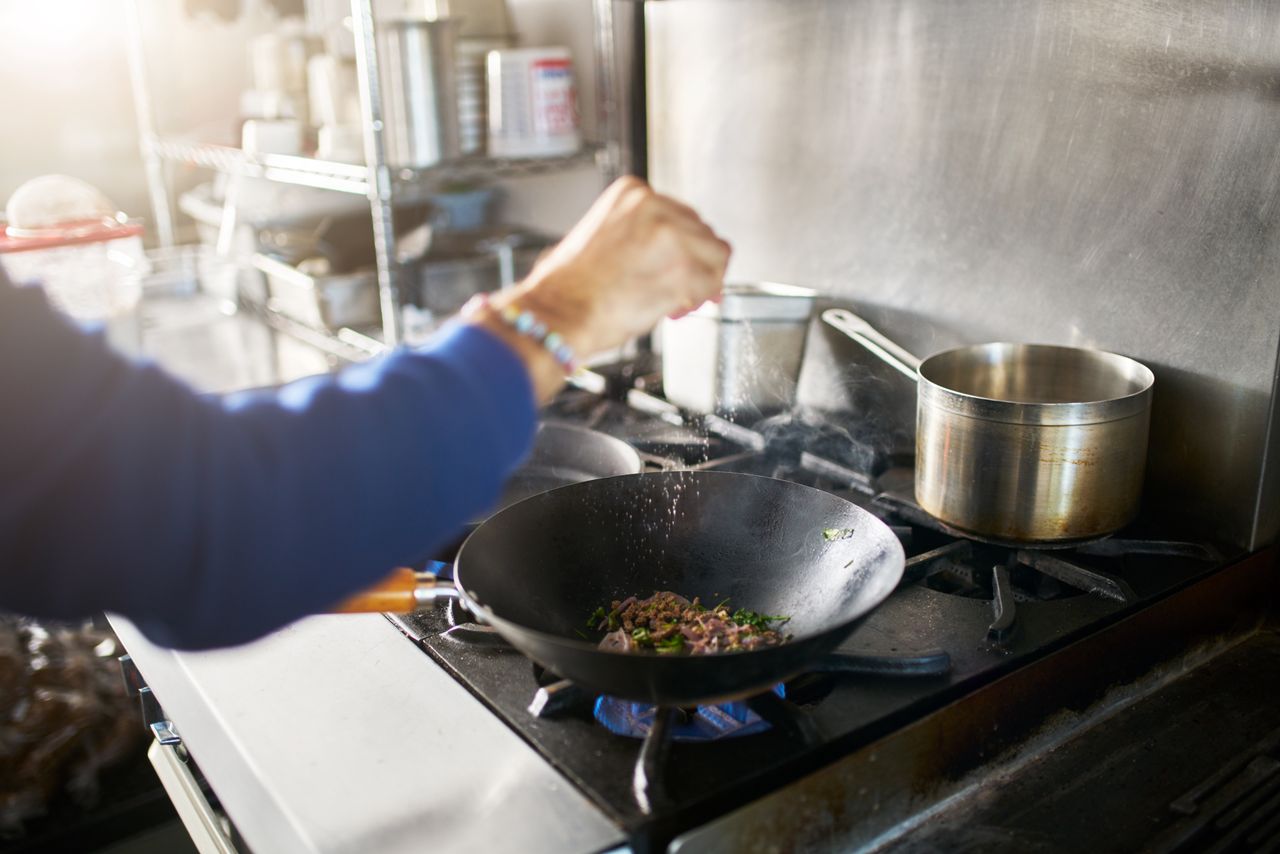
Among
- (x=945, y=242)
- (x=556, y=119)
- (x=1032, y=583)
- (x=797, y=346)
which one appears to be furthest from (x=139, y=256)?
(x=1032, y=583)

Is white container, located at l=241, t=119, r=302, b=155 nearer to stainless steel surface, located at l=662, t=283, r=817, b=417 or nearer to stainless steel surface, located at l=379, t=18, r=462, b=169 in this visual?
stainless steel surface, located at l=379, t=18, r=462, b=169

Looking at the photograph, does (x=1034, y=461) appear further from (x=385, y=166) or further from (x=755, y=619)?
(x=385, y=166)

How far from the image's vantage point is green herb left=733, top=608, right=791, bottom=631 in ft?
2.72

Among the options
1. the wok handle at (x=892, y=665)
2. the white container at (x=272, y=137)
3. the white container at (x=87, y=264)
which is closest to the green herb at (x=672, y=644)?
the wok handle at (x=892, y=665)

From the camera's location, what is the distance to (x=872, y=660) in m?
0.76

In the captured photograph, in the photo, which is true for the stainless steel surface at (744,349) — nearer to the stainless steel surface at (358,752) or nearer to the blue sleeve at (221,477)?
the stainless steel surface at (358,752)

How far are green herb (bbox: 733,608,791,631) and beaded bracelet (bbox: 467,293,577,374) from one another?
1.06ft

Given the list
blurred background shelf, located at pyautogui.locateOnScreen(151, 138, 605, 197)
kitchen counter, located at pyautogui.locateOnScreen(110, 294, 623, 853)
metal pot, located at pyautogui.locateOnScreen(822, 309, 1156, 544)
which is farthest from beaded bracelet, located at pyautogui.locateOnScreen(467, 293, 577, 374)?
blurred background shelf, located at pyautogui.locateOnScreen(151, 138, 605, 197)

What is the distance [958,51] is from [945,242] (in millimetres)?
222

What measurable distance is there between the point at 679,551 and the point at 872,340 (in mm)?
420

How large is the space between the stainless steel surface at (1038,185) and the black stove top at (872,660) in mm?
187

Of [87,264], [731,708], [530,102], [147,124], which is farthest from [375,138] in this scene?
[147,124]

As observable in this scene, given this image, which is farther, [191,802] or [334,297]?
[334,297]

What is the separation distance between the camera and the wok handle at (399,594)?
29.5 inches
